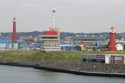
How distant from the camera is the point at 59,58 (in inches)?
3639

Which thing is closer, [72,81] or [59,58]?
[72,81]

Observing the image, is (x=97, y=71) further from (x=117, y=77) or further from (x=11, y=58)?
(x=11, y=58)

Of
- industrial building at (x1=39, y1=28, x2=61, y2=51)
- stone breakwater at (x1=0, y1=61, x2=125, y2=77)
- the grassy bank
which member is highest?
industrial building at (x1=39, y1=28, x2=61, y2=51)

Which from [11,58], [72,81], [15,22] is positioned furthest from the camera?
[15,22]

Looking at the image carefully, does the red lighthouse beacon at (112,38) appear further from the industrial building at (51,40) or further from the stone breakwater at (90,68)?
the stone breakwater at (90,68)

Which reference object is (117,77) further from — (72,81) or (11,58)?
(11,58)

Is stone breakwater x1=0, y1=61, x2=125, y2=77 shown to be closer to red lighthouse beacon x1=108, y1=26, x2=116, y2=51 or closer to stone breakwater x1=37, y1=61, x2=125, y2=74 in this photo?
stone breakwater x1=37, y1=61, x2=125, y2=74

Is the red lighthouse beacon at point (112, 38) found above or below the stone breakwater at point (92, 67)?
above

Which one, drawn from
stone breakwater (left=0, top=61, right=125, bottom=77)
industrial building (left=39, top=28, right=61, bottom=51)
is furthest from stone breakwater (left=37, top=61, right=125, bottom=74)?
industrial building (left=39, top=28, right=61, bottom=51)

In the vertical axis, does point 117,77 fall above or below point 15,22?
below

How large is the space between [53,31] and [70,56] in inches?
497

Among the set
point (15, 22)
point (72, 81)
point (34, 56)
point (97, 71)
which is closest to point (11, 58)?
point (34, 56)

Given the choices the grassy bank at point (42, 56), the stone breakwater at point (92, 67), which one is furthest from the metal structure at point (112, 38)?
the stone breakwater at point (92, 67)

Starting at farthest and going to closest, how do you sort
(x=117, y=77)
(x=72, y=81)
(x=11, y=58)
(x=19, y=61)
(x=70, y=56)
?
(x=11, y=58) → (x=19, y=61) → (x=70, y=56) → (x=117, y=77) → (x=72, y=81)
